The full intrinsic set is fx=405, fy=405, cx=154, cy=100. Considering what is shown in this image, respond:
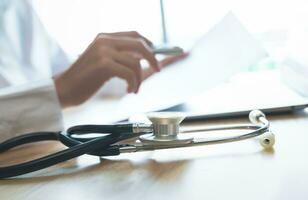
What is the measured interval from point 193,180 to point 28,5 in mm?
441

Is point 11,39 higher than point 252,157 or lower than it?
higher

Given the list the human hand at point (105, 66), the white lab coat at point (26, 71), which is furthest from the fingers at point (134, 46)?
the white lab coat at point (26, 71)

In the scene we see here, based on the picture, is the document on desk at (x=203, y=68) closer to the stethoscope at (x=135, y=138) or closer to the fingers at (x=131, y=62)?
the fingers at (x=131, y=62)

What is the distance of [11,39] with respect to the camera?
0.59 meters

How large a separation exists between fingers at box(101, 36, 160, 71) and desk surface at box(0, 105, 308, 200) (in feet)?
0.81

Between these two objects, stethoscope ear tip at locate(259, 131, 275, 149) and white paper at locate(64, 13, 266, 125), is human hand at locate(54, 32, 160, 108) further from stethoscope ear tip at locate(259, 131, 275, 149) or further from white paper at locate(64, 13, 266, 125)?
stethoscope ear tip at locate(259, 131, 275, 149)

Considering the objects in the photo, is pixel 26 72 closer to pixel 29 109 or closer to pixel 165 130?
pixel 29 109

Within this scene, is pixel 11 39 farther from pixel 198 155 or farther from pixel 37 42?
pixel 198 155

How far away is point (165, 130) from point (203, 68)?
0.29m

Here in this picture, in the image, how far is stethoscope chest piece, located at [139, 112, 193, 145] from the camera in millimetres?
377

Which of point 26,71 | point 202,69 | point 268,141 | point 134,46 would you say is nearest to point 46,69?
point 26,71

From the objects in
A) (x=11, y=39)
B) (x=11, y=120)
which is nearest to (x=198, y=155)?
(x=11, y=120)

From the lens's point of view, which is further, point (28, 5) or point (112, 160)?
point (28, 5)

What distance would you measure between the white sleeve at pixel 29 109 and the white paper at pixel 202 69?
9cm
